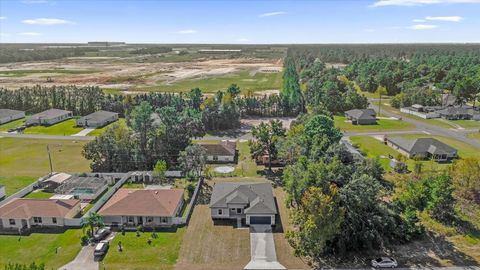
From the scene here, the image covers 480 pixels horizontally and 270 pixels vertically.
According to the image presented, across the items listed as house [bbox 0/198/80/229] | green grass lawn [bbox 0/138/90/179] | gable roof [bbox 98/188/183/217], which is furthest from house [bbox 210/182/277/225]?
green grass lawn [bbox 0/138/90/179]

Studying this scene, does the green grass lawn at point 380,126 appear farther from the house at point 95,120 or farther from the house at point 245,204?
the house at point 95,120

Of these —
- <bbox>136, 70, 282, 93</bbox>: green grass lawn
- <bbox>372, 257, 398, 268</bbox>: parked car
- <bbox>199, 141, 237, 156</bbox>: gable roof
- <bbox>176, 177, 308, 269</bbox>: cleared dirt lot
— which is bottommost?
<bbox>176, 177, 308, 269</bbox>: cleared dirt lot

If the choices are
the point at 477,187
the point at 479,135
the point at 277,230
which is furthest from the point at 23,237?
the point at 479,135

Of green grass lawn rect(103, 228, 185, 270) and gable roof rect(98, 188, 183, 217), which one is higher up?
gable roof rect(98, 188, 183, 217)

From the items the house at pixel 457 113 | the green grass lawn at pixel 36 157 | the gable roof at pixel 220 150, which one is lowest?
the green grass lawn at pixel 36 157

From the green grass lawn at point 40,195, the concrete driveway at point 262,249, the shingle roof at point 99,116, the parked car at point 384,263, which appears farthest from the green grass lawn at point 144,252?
the shingle roof at point 99,116

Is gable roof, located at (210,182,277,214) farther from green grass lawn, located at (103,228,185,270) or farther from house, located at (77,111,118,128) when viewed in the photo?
house, located at (77,111,118,128)

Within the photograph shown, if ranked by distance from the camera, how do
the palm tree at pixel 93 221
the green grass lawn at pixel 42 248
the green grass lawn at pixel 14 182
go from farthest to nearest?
the green grass lawn at pixel 14 182 → the palm tree at pixel 93 221 → the green grass lawn at pixel 42 248
